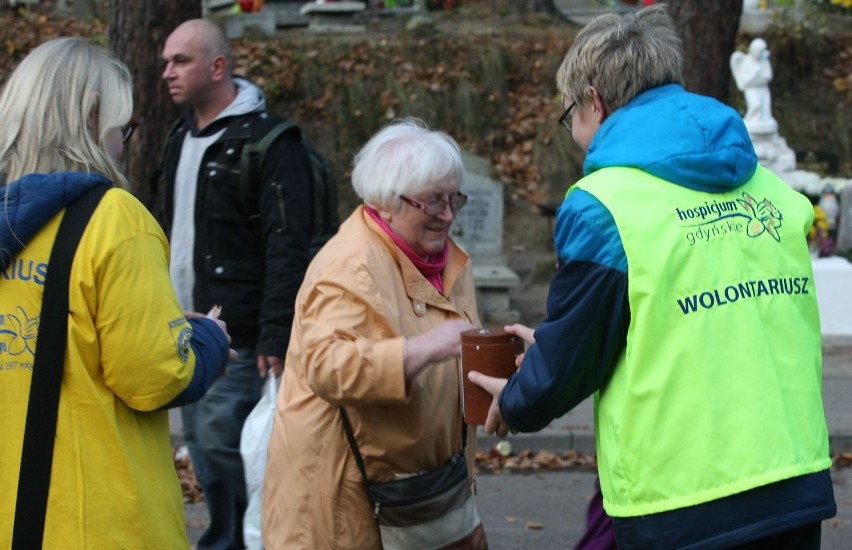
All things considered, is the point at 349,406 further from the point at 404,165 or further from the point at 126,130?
the point at 126,130

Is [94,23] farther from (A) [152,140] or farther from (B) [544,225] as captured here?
(A) [152,140]

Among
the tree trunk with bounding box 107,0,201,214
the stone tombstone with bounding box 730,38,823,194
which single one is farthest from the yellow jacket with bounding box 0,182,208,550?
the stone tombstone with bounding box 730,38,823,194

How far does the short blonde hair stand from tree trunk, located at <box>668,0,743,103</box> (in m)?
6.18

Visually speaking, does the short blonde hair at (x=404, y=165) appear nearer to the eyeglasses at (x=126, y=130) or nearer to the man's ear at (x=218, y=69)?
the eyeglasses at (x=126, y=130)

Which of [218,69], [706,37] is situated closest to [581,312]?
[218,69]

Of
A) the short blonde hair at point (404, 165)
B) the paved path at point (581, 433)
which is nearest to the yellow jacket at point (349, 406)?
the short blonde hair at point (404, 165)

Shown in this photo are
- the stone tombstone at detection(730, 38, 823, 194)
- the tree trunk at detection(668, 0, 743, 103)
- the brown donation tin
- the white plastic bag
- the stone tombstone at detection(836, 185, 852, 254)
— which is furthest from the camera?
the stone tombstone at detection(730, 38, 823, 194)

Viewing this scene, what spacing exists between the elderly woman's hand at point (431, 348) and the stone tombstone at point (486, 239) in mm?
7980

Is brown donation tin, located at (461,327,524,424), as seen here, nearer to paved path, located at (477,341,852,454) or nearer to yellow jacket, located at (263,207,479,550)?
yellow jacket, located at (263,207,479,550)

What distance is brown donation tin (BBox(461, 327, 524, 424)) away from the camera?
2.98 metres

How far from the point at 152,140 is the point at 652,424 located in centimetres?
542

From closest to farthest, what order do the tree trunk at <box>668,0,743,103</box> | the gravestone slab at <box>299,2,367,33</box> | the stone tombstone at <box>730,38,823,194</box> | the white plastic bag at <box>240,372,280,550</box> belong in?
the white plastic bag at <box>240,372,280,550</box> < the tree trunk at <box>668,0,743,103</box> < the stone tombstone at <box>730,38,823,194</box> < the gravestone slab at <box>299,2,367,33</box>

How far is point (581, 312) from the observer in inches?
101

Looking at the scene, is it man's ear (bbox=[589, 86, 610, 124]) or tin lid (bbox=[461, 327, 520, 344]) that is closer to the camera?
man's ear (bbox=[589, 86, 610, 124])
